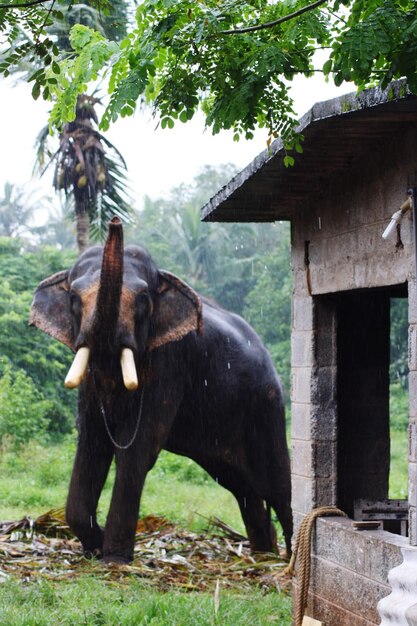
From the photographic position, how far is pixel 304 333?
775 centimetres

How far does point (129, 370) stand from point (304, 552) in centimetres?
→ 239

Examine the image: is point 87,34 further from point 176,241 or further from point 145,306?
point 176,241

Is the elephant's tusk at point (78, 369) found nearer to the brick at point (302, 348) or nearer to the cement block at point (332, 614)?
the brick at point (302, 348)

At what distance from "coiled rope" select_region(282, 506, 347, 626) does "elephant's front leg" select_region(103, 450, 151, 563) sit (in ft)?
8.50

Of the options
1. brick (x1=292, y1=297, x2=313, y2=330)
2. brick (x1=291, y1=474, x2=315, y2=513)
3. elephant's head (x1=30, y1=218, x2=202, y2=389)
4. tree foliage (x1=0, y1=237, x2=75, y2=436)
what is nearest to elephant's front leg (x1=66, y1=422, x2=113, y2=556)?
elephant's head (x1=30, y1=218, x2=202, y2=389)

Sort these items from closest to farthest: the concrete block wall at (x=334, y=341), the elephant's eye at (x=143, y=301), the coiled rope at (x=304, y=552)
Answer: the concrete block wall at (x=334, y=341) → the coiled rope at (x=304, y=552) → the elephant's eye at (x=143, y=301)

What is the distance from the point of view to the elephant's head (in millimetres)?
9039

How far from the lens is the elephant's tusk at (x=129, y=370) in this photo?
351 inches

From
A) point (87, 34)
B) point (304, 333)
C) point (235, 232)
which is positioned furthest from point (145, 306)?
point (235, 232)

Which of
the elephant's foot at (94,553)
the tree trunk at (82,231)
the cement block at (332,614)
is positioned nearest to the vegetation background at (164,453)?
the cement block at (332,614)

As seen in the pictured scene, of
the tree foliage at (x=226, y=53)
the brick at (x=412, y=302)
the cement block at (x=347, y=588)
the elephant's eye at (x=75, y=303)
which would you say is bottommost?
the cement block at (x=347, y=588)

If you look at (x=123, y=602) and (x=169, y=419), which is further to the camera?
(x=169, y=419)

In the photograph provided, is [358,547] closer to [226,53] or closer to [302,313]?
[302,313]

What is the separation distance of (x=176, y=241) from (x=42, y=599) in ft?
118
